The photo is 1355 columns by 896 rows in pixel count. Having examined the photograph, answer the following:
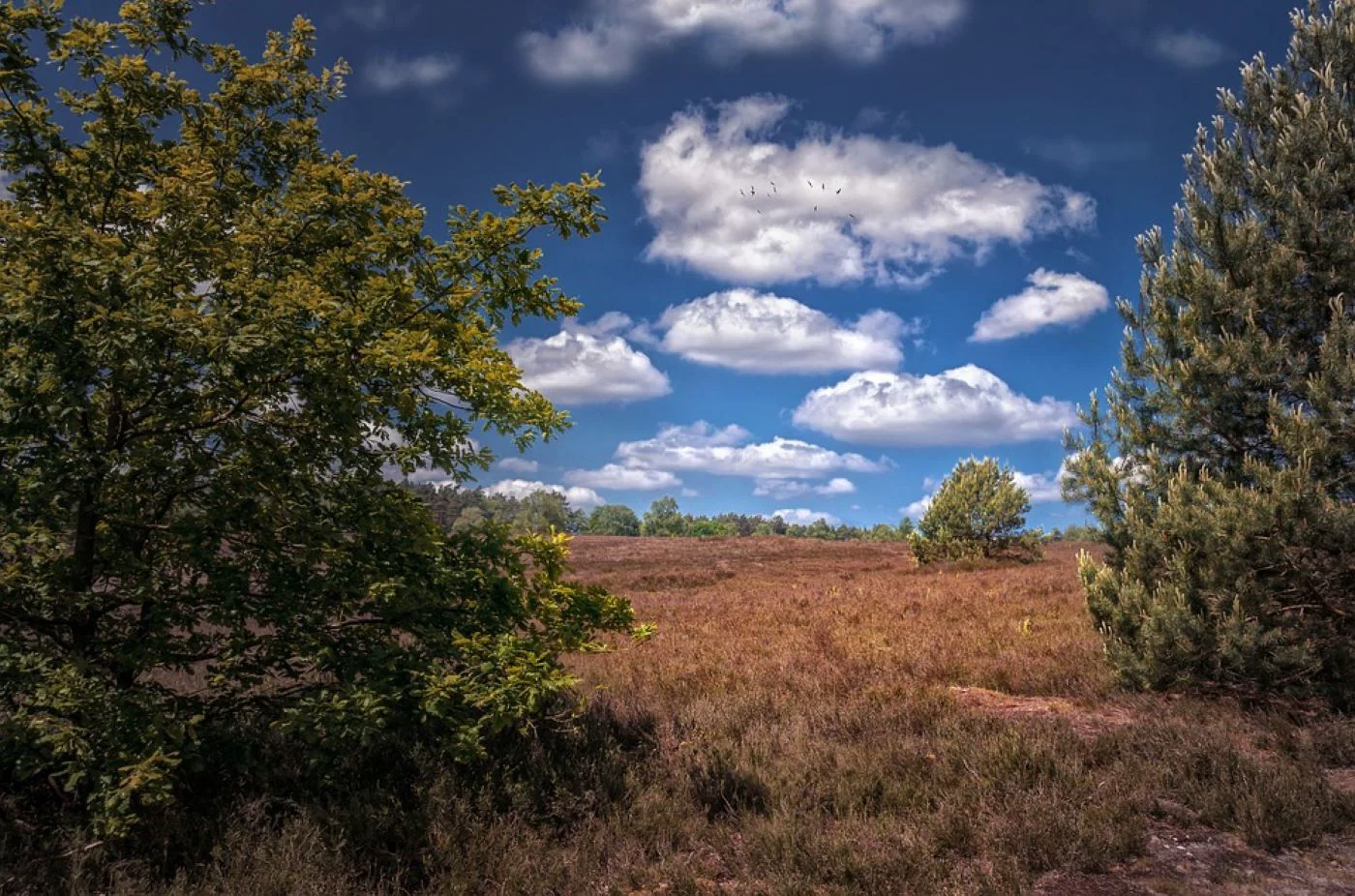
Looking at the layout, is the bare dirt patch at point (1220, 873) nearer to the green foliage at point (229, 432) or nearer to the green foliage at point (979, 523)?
the green foliage at point (229, 432)

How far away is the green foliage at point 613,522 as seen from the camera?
176875 millimetres

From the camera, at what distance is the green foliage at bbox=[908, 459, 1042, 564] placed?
31.6 m

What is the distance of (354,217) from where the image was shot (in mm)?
5711

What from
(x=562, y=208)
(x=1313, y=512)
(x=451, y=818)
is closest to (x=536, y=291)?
(x=562, y=208)

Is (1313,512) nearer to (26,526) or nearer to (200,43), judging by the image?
(26,526)

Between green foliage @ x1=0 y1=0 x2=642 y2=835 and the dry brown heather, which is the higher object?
green foliage @ x1=0 y1=0 x2=642 y2=835

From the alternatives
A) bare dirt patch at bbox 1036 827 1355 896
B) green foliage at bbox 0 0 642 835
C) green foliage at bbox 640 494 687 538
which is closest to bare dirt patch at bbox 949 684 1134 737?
bare dirt patch at bbox 1036 827 1355 896

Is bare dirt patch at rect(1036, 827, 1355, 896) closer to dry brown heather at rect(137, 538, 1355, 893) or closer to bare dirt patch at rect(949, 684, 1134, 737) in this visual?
dry brown heather at rect(137, 538, 1355, 893)

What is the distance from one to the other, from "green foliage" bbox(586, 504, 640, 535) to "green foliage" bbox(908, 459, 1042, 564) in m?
144

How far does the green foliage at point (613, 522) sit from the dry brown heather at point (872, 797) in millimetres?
165866

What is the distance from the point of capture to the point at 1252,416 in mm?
8773

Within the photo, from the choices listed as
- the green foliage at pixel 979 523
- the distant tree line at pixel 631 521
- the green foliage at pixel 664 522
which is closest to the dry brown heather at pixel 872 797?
the green foliage at pixel 979 523

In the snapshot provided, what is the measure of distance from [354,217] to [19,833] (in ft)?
16.4

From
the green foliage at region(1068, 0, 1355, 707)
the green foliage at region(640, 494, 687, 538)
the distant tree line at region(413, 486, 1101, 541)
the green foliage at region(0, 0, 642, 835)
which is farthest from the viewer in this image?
the green foliage at region(640, 494, 687, 538)
